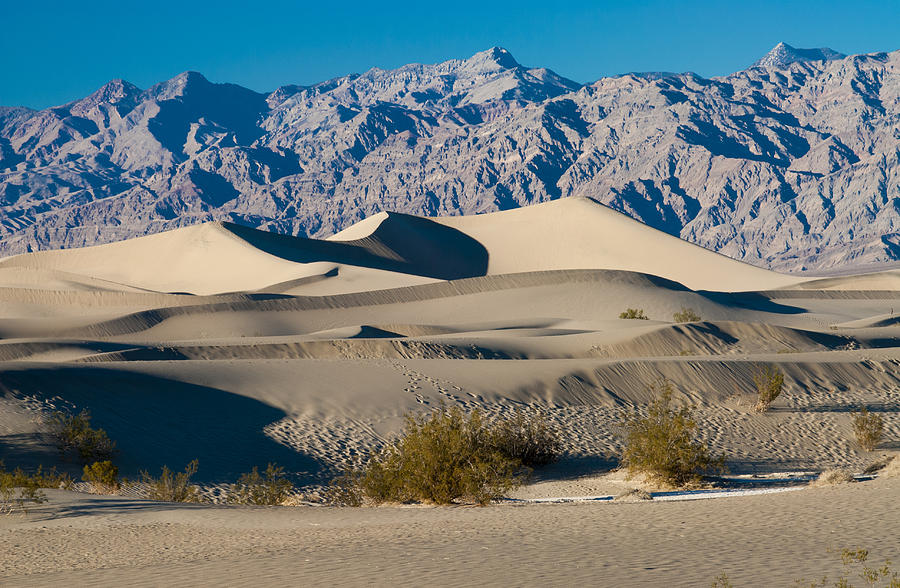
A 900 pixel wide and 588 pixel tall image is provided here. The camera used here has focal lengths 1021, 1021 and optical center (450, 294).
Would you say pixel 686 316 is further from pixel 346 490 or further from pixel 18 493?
pixel 18 493

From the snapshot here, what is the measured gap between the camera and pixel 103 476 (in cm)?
1571

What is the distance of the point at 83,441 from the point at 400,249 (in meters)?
65.6

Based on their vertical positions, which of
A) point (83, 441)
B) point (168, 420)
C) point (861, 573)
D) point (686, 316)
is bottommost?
point (861, 573)

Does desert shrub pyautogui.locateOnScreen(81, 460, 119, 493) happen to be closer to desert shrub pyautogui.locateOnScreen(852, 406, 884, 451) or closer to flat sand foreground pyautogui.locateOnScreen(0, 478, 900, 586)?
flat sand foreground pyautogui.locateOnScreen(0, 478, 900, 586)

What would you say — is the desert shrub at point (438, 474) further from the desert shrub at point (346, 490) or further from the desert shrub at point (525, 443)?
the desert shrub at point (525, 443)

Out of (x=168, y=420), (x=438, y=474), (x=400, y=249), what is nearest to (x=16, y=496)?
(x=438, y=474)

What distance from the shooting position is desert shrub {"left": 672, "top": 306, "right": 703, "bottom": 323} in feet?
147

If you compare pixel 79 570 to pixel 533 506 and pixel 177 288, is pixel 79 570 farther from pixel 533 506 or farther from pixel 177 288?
pixel 177 288

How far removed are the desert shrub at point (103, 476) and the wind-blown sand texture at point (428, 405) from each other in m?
1.00

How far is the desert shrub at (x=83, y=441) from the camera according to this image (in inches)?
682

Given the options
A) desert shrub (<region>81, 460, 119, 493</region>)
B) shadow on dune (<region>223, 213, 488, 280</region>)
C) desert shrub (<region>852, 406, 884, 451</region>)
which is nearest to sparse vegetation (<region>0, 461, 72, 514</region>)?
desert shrub (<region>81, 460, 119, 493</region>)

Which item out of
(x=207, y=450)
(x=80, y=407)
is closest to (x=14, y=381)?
(x=80, y=407)

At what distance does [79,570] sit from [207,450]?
393 inches

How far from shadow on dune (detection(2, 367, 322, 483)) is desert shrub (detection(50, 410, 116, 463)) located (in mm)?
275
